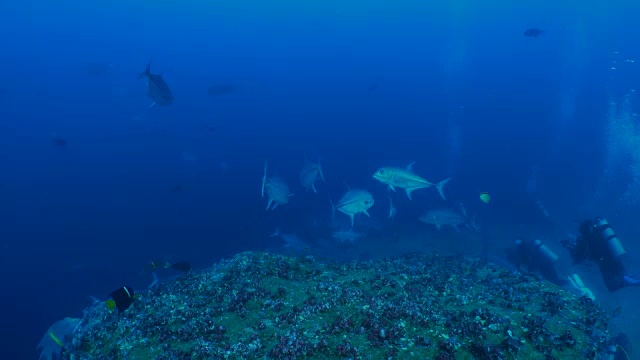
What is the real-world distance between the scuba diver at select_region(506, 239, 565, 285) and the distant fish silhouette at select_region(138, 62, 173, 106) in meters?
13.9

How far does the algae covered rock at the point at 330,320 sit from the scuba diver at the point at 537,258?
23.4ft

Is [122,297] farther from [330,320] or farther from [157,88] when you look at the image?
[157,88]

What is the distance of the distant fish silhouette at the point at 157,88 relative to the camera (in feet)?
37.9

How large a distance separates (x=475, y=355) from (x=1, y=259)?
3573 cm

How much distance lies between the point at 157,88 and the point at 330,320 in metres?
9.62

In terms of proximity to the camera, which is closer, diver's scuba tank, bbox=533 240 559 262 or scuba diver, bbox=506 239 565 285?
diver's scuba tank, bbox=533 240 559 262

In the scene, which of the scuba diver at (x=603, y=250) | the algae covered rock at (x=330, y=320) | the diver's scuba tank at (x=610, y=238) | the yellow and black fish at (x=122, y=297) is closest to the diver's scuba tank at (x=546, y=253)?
the scuba diver at (x=603, y=250)

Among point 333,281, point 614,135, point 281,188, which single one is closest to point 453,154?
point 614,135

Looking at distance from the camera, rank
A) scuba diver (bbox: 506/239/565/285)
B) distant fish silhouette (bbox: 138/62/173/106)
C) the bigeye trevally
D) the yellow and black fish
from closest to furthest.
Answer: the yellow and black fish
the bigeye trevally
distant fish silhouette (bbox: 138/62/173/106)
scuba diver (bbox: 506/239/565/285)

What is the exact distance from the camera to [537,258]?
14.3 m

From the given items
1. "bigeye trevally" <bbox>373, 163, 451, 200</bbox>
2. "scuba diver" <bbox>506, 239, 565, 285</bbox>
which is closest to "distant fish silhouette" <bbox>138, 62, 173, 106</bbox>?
"bigeye trevally" <bbox>373, 163, 451, 200</bbox>

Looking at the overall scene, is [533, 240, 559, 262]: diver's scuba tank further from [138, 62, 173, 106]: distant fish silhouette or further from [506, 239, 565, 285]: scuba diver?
[138, 62, 173, 106]: distant fish silhouette

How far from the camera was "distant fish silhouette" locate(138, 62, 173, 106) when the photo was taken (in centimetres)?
1156

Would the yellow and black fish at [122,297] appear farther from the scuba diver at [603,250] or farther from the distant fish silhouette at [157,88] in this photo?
the scuba diver at [603,250]
